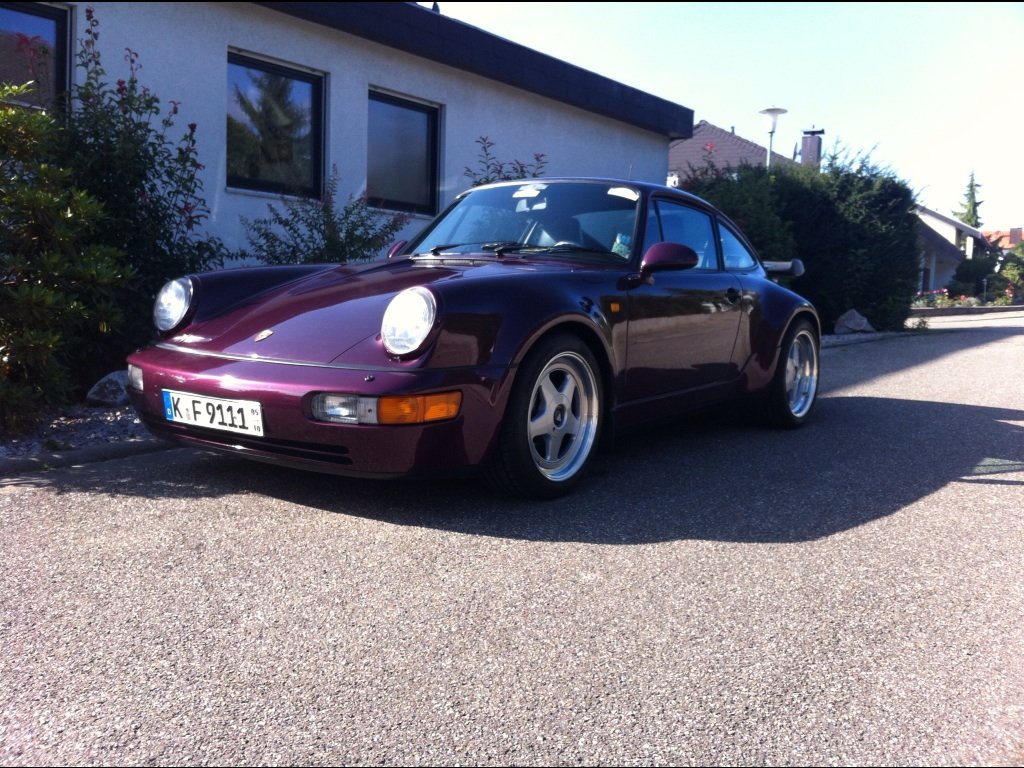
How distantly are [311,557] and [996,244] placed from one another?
64499 millimetres

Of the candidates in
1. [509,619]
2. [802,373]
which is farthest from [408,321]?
[802,373]

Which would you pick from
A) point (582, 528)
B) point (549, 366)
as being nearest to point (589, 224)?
point (549, 366)

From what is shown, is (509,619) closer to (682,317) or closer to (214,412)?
(214,412)

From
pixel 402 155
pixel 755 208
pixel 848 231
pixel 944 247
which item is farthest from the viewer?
pixel 944 247

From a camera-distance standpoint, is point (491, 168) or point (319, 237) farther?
point (491, 168)

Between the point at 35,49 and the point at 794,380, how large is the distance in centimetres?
541

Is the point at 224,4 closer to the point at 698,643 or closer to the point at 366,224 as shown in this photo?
the point at 366,224

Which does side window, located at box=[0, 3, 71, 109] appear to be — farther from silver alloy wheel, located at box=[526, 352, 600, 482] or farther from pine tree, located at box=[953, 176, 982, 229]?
pine tree, located at box=[953, 176, 982, 229]

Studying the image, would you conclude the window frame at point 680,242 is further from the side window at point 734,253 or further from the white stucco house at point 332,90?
the white stucco house at point 332,90

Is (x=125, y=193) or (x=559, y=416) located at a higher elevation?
(x=125, y=193)

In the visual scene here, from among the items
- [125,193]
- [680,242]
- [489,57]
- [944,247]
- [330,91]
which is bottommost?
[680,242]

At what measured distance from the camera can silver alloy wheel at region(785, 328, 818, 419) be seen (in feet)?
19.0

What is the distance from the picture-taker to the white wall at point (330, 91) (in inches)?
308

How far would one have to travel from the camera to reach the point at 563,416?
397cm
